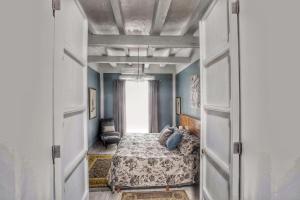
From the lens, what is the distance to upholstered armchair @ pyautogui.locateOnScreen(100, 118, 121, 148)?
19.8ft

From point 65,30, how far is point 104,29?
2343mm

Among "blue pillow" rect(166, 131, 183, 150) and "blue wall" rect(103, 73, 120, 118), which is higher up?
"blue wall" rect(103, 73, 120, 118)

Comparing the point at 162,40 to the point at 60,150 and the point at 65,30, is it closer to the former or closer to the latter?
the point at 65,30

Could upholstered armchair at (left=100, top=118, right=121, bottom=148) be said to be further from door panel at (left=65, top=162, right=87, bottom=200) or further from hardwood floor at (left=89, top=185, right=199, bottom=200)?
door panel at (left=65, top=162, right=87, bottom=200)

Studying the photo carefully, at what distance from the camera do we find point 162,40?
3.47m

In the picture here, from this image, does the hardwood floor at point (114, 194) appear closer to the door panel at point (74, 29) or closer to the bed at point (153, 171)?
the bed at point (153, 171)

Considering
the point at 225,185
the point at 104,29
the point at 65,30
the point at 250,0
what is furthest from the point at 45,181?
the point at 104,29

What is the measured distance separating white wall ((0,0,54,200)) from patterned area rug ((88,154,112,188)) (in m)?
2.63

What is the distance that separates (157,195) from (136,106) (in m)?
4.47

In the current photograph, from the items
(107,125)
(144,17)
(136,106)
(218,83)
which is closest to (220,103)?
(218,83)

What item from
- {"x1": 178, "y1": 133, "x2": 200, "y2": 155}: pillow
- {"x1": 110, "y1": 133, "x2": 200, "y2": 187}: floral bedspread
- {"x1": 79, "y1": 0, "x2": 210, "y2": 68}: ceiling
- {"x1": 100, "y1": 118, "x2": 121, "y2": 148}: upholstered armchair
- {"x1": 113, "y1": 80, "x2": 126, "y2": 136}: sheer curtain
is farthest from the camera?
{"x1": 113, "y1": 80, "x2": 126, "y2": 136}: sheer curtain

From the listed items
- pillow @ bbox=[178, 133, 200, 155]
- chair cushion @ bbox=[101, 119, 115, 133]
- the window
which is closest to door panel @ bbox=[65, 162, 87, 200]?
pillow @ bbox=[178, 133, 200, 155]

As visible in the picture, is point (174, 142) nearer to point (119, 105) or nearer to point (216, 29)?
point (216, 29)

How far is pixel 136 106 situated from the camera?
751cm
